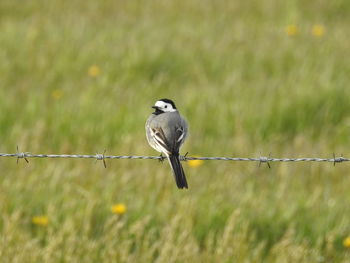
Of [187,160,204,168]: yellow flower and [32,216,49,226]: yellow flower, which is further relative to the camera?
[187,160,204,168]: yellow flower

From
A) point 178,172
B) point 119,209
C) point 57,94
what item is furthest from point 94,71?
point 178,172

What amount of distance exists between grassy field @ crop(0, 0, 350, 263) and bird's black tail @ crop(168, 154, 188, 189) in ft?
2.43

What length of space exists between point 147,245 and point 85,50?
471 centimetres

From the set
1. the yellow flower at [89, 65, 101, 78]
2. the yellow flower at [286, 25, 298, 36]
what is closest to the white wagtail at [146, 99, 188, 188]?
the yellow flower at [89, 65, 101, 78]

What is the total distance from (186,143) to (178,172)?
252cm

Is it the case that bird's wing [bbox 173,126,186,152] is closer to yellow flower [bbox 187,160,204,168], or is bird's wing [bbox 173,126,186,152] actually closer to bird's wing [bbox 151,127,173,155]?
bird's wing [bbox 151,127,173,155]

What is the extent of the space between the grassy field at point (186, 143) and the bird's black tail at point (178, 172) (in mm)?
739

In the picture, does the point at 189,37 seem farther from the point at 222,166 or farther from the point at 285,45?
the point at 222,166

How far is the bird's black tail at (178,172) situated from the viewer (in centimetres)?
357

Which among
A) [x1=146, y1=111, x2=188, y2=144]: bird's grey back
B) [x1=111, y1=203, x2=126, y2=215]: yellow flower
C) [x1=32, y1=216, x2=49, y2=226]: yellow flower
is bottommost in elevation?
[x1=32, y1=216, x2=49, y2=226]: yellow flower

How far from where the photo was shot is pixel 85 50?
867 cm

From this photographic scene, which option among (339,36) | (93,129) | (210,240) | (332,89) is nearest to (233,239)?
(210,240)

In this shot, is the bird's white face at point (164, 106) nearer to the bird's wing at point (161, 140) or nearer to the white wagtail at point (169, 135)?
the white wagtail at point (169, 135)

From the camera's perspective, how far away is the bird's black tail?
3.57 m
